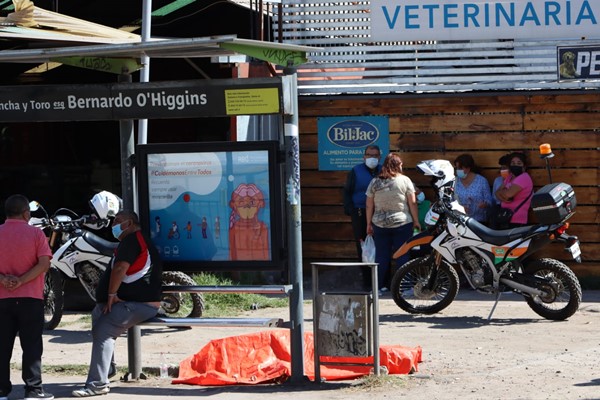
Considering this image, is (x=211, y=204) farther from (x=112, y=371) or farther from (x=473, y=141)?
(x=473, y=141)

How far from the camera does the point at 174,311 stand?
11836mm

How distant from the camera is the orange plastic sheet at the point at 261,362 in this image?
925cm

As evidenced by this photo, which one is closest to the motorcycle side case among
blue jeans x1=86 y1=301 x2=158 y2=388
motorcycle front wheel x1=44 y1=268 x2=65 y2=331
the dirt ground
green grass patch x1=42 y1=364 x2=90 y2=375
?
the dirt ground

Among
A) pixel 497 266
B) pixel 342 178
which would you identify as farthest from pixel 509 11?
pixel 497 266

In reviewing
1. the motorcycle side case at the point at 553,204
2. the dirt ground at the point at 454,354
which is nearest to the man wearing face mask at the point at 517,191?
the dirt ground at the point at 454,354

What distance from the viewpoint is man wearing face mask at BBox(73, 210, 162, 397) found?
893 cm

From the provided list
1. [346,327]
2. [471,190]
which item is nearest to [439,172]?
[471,190]

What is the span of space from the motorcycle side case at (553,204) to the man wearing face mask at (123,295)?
432 centimetres

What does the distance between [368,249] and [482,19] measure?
10.8ft

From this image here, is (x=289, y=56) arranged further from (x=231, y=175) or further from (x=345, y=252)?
(x=345, y=252)

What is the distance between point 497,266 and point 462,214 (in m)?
0.67

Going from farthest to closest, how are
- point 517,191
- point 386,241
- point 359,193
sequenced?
point 359,193 < point 517,191 < point 386,241

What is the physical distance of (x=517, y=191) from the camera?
46.4ft

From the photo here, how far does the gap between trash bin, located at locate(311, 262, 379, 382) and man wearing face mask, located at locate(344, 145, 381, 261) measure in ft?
17.6
